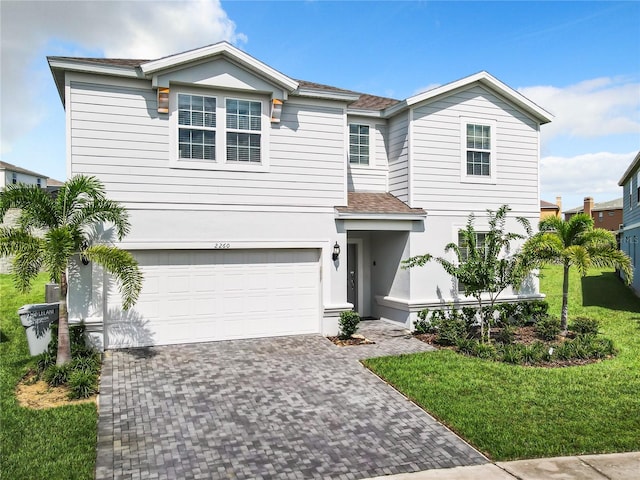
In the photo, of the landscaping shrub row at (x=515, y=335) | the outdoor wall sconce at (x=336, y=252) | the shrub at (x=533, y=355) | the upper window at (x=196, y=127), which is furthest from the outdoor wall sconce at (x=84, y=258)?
the shrub at (x=533, y=355)

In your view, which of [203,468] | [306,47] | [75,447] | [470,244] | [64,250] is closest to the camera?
[203,468]

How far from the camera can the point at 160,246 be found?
1104cm

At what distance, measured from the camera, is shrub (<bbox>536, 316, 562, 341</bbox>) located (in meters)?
12.2

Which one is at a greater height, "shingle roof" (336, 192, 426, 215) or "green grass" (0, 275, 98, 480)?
"shingle roof" (336, 192, 426, 215)

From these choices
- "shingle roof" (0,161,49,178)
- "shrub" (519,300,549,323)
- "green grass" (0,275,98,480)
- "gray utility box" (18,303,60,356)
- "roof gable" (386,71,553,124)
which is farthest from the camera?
"shingle roof" (0,161,49,178)

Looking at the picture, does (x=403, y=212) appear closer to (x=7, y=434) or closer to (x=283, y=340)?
(x=283, y=340)

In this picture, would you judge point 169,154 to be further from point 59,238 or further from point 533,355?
point 533,355

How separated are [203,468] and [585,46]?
14.6m

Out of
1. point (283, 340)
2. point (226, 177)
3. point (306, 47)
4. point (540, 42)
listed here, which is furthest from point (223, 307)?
point (540, 42)

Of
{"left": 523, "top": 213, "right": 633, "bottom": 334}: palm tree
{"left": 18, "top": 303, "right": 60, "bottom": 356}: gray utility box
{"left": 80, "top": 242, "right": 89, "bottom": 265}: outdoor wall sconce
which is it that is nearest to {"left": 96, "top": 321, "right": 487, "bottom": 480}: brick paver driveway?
{"left": 18, "top": 303, "right": 60, "bottom": 356}: gray utility box

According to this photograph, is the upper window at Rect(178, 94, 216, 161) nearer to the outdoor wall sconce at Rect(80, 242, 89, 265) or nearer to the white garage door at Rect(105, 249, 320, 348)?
the white garage door at Rect(105, 249, 320, 348)

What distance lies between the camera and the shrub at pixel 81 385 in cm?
793

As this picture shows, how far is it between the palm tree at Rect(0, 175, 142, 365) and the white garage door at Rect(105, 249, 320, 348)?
1578 millimetres

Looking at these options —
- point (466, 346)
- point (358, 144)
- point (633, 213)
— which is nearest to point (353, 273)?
point (358, 144)
